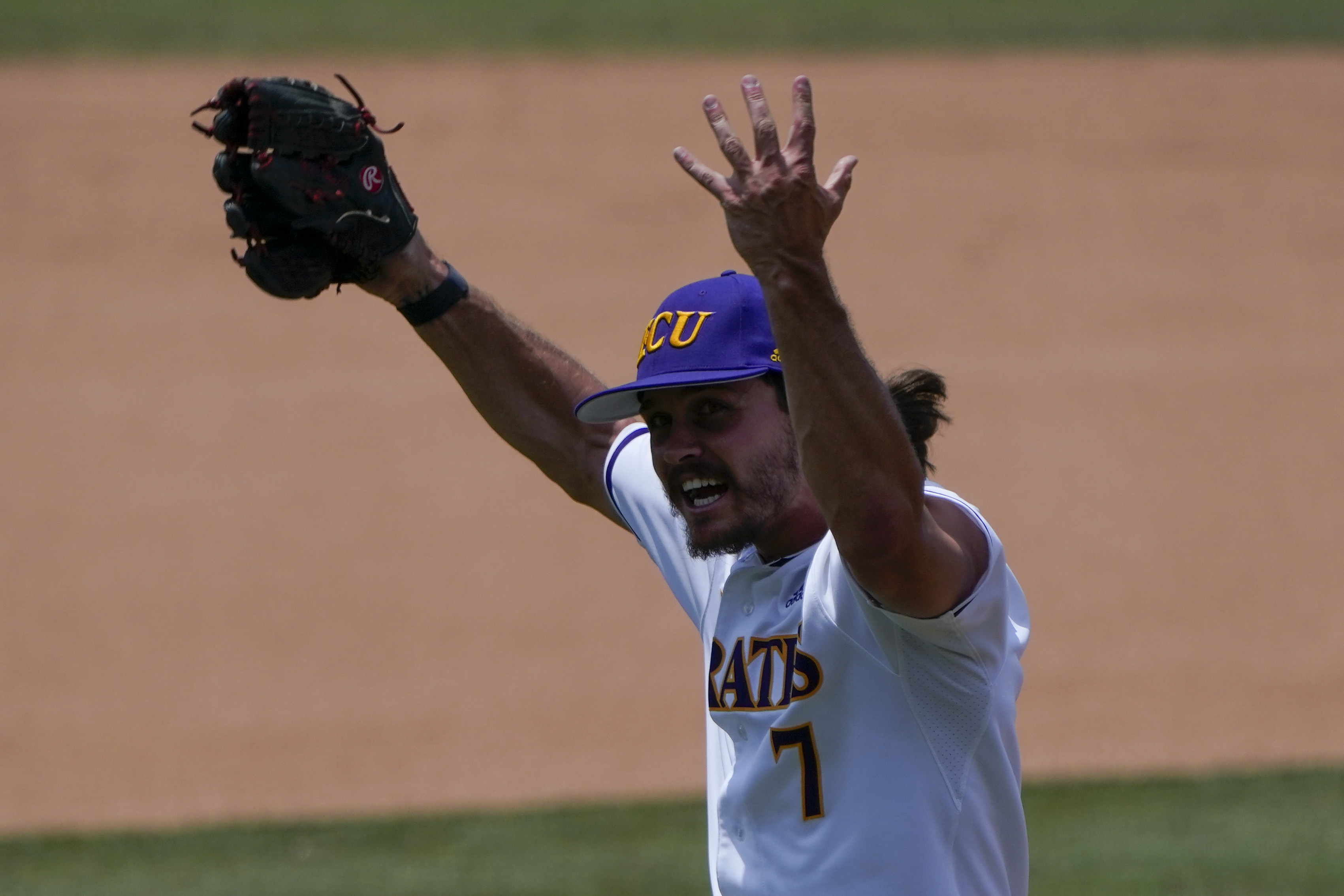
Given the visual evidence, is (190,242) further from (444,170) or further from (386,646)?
(386,646)

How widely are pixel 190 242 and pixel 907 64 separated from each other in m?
7.65

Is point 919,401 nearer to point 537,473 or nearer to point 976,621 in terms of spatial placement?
point 976,621

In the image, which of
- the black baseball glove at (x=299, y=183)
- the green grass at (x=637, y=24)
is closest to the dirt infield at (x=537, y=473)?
the green grass at (x=637, y=24)

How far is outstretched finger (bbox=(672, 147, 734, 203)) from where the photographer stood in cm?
222

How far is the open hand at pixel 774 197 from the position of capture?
2170 mm

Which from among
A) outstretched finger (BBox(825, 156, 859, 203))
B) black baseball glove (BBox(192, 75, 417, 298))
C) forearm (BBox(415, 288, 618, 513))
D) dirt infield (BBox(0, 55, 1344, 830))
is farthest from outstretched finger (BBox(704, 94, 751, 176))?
dirt infield (BBox(0, 55, 1344, 830))

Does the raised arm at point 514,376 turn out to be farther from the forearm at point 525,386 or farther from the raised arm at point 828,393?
the raised arm at point 828,393

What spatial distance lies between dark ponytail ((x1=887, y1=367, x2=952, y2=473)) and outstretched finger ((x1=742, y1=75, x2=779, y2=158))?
65cm

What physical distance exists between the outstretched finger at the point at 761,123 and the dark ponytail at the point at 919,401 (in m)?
0.65

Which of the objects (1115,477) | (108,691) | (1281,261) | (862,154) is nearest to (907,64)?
(862,154)

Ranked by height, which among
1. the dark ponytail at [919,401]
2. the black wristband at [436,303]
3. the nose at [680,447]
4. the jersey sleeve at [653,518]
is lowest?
the jersey sleeve at [653,518]

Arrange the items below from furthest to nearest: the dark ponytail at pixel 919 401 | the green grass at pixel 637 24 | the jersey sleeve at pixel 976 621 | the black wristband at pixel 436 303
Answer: the green grass at pixel 637 24 → the black wristband at pixel 436 303 → the dark ponytail at pixel 919 401 → the jersey sleeve at pixel 976 621

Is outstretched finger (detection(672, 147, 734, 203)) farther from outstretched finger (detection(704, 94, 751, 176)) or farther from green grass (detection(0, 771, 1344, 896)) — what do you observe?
green grass (detection(0, 771, 1344, 896))

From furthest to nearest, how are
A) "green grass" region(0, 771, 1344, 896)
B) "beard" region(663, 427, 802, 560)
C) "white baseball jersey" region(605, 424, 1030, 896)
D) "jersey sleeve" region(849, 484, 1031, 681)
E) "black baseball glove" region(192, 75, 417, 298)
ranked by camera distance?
"green grass" region(0, 771, 1344, 896) < "black baseball glove" region(192, 75, 417, 298) < "beard" region(663, 427, 802, 560) < "white baseball jersey" region(605, 424, 1030, 896) < "jersey sleeve" region(849, 484, 1031, 681)
